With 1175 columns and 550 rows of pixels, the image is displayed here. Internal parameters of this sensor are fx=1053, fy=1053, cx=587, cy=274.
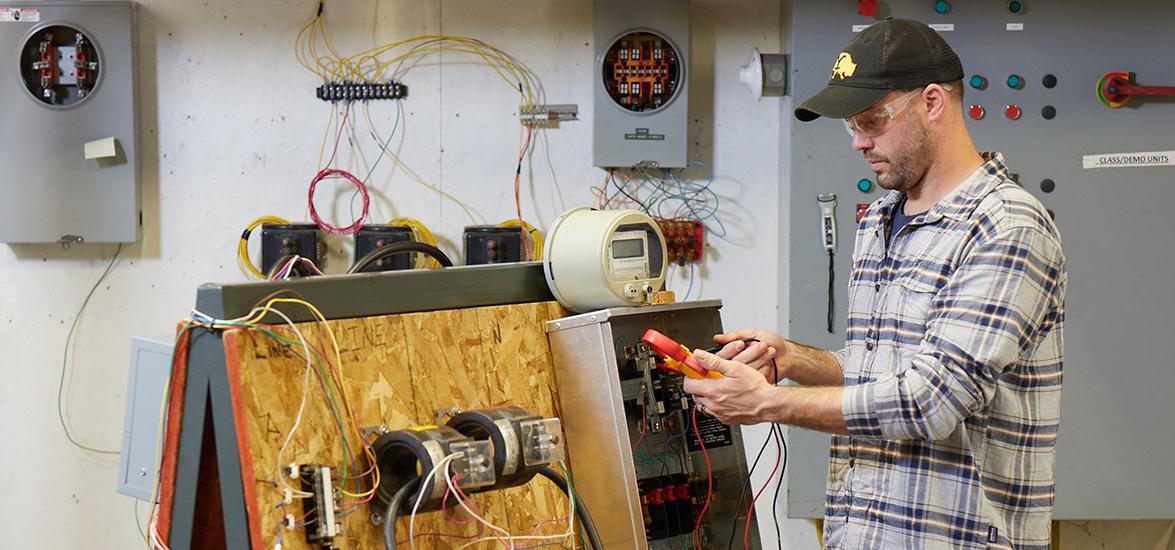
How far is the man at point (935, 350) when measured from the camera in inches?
62.3

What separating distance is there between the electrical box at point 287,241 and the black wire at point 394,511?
1986mm

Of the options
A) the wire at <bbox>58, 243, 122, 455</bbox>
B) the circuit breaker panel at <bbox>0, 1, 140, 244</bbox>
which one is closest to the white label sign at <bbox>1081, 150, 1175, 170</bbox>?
the circuit breaker panel at <bbox>0, 1, 140, 244</bbox>

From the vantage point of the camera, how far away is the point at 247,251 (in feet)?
11.3

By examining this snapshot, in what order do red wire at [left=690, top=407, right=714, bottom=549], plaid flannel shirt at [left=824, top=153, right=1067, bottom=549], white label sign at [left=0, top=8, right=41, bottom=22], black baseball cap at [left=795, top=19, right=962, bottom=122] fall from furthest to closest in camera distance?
white label sign at [left=0, top=8, right=41, bottom=22]
red wire at [left=690, top=407, right=714, bottom=549]
black baseball cap at [left=795, top=19, right=962, bottom=122]
plaid flannel shirt at [left=824, top=153, right=1067, bottom=549]

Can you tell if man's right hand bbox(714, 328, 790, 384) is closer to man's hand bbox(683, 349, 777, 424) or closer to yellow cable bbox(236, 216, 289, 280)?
man's hand bbox(683, 349, 777, 424)

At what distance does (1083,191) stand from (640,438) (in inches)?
80.4

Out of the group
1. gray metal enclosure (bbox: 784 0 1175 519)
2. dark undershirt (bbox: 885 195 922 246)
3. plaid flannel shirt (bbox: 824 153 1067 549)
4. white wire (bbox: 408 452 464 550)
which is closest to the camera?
white wire (bbox: 408 452 464 550)

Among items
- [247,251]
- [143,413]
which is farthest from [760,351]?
[247,251]

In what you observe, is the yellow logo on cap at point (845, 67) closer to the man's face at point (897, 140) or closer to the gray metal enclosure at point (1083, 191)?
the man's face at point (897, 140)

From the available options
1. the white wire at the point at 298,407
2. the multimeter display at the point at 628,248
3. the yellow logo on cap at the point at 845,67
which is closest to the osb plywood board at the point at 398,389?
the white wire at the point at 298,407

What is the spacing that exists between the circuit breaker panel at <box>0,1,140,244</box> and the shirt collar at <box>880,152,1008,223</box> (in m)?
2.61

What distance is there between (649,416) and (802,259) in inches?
61.0

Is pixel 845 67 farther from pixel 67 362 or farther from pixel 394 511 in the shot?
pixel 67 362

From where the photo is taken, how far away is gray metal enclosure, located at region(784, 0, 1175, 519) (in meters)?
3.20
